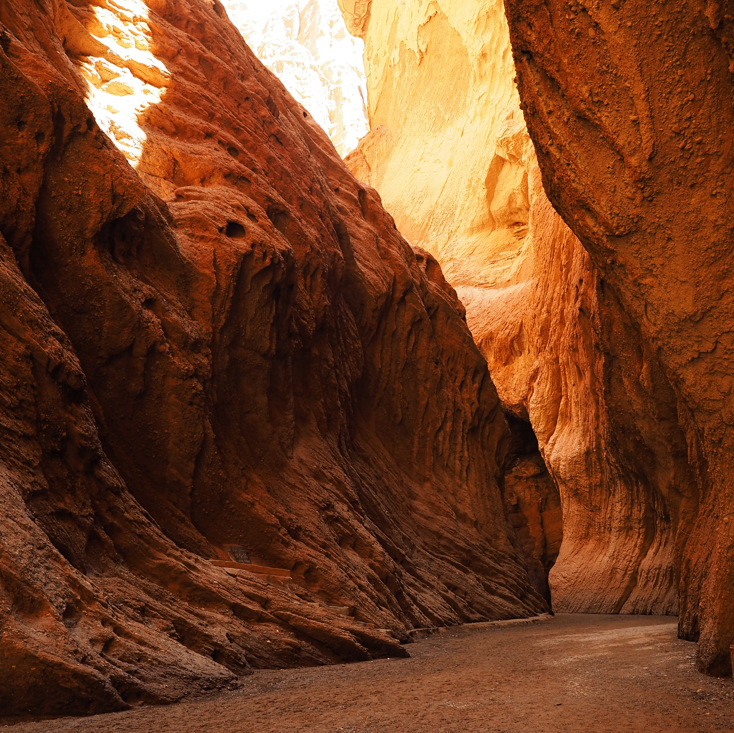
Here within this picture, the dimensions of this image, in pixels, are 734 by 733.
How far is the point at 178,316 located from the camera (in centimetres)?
1090

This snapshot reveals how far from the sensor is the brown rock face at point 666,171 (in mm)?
5578

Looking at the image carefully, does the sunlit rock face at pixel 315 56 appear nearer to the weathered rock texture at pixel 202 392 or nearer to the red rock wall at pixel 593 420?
the red rock wall at pixel 593 420

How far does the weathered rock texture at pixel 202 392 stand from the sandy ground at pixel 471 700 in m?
0.51

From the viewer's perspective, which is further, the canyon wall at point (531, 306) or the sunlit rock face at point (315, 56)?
the sunlit rock face at point (315, 56)

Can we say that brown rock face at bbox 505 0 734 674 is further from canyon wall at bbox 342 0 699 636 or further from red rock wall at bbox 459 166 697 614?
red rock wall at bbox 459 166 697 614

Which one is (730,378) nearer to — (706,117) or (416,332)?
(706,117)

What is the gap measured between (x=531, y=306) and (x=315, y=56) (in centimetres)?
7090

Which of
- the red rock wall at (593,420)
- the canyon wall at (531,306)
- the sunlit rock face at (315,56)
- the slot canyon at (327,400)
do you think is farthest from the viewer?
the sunlit rock face at (315,56)

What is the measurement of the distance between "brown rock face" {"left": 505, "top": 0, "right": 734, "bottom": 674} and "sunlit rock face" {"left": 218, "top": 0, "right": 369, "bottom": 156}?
71.8 metres

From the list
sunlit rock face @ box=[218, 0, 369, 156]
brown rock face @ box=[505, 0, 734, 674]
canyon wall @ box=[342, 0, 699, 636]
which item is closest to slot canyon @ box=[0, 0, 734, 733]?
brown rock face @ box=[505, 0, 734, 674]

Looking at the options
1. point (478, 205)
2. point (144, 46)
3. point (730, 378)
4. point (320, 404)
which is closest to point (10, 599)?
point (730, 378)

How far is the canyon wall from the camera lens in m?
11.4

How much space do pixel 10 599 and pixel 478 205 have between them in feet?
92.6

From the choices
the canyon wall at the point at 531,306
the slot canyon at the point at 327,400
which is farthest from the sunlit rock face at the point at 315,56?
the slot canyon at the point at 327,400
